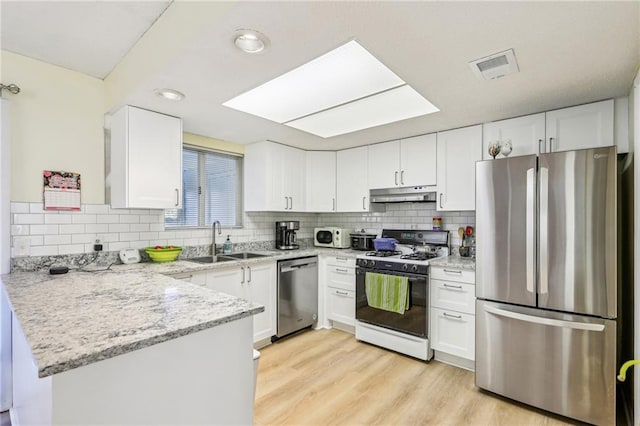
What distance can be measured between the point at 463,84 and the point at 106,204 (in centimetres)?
293

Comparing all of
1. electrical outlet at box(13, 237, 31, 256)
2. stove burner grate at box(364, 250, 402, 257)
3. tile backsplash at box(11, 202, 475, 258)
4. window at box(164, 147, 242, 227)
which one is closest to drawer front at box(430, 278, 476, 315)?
stove burner grate at box(364, 250, 402, 257)

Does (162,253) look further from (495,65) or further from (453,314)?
(495,65)

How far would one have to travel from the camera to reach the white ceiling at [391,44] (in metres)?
1.37

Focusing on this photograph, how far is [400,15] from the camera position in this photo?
137 centimetres

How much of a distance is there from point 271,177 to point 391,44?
230cm

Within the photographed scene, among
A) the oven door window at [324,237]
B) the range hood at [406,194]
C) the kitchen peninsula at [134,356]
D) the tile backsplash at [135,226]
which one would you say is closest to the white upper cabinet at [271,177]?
the tile backsplash at [135,226]

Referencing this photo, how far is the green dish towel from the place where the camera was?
9.71ft

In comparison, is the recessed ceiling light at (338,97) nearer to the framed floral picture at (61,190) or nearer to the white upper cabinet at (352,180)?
the white upper cabinet at (352,180)

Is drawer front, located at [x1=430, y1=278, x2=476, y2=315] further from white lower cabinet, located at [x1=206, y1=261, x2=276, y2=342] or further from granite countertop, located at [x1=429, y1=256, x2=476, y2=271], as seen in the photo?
white lower cabinet, located at [x1=206, y1=261, x2=276, y2=342]

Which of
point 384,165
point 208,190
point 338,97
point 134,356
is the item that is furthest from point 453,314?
point 208,190

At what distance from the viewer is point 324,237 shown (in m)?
4.16

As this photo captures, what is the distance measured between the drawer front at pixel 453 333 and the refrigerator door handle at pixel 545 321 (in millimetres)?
391

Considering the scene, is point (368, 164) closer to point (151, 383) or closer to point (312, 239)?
point (312, 239)

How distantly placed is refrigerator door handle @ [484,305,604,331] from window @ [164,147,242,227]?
2.83 meters
